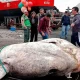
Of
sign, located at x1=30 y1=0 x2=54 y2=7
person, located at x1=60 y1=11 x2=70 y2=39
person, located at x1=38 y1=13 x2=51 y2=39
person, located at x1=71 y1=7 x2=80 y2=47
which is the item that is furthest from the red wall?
person, located at x1=71 y1=7 x2=80 y2=47

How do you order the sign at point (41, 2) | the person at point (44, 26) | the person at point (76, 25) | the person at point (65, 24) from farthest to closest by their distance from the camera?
the sign at point (41, 2), the person at point (65, 24), the person at point (44, 26), the person at point (76, 25)

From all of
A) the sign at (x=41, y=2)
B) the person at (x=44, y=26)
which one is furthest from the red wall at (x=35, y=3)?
the person at (x=44, y=26)

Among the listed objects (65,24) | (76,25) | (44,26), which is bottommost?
(65,24)

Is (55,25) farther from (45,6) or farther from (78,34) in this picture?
(78,34)

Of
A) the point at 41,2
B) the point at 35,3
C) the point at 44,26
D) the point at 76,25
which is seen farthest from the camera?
the point at 41,2

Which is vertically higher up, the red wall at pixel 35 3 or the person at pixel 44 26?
the red wall at pixel 35 3

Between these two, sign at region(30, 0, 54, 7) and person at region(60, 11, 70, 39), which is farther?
sign at region(30, 0, 54, 7)

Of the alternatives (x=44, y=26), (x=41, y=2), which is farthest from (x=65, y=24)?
(x=41, y=2)

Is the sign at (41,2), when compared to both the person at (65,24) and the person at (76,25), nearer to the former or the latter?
the person at (65,24)

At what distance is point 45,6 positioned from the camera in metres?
24.6

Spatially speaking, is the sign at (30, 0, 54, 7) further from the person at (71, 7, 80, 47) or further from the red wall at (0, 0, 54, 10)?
the person at (71, 7, 80, 47)

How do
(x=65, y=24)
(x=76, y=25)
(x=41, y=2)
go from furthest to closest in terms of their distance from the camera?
(x=41, y=2), (x=65, y=24), (x=76, y=25)

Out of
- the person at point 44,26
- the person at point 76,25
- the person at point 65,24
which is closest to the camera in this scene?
the person at point 76,25

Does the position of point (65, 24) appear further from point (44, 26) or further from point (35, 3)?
point (35, 3)
